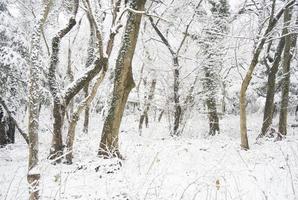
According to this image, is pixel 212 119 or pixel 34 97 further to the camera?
pixel 212 119

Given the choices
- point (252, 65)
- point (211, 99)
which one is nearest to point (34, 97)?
point (252, 65)

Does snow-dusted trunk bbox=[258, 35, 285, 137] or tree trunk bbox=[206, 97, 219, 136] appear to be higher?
snow-dusted trunk bbox=[258, 35, 285, 137]

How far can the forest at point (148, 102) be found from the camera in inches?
230

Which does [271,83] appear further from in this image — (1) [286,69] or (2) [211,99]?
(2) [211,99]

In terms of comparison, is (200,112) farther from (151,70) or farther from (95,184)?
(95,184)

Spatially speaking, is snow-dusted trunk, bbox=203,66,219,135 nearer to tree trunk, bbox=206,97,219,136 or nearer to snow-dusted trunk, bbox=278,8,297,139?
tree trunk, bbox=206,97,219,136

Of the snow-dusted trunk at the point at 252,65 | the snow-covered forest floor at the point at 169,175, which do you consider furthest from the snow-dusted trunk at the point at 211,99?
the snow-dusted trunk at the point at 252,65

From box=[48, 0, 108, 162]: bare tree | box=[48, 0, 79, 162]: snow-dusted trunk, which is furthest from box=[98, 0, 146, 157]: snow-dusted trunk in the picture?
box=[48, 0, 79, 162]: snow-dusted trunk

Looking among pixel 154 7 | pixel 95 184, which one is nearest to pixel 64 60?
pixel 154 7

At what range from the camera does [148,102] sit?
21.6m

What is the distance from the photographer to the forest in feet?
19.2

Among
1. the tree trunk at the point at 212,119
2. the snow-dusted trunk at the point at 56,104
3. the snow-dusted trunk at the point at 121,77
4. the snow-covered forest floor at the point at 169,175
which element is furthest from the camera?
the tree trunk at the point at 212,119

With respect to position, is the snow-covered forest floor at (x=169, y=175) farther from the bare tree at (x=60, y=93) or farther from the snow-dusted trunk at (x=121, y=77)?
the bare tree at (x=60, y=93)

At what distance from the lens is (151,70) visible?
20.7 m
